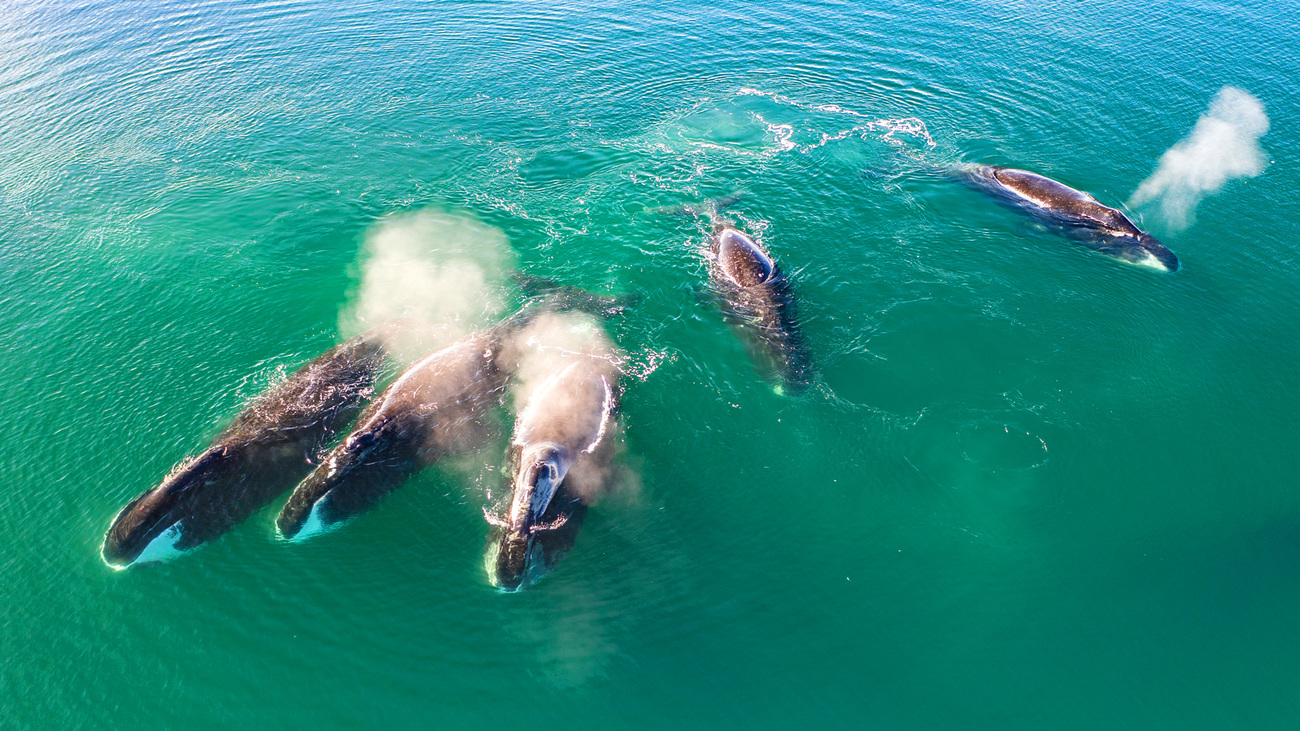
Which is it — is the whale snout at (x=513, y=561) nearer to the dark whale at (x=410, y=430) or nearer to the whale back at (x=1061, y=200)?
the dark whale at (x=410, y=430)

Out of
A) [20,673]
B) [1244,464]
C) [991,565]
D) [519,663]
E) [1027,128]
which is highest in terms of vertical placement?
[1027,128]

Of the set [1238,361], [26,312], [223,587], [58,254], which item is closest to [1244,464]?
[1238,361]

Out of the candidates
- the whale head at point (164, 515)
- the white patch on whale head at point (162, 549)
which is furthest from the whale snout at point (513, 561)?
the white patch on whale head at point (162, 549)

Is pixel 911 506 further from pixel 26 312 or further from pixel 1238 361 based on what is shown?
pixel 26 312

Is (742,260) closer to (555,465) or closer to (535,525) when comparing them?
(555,465)

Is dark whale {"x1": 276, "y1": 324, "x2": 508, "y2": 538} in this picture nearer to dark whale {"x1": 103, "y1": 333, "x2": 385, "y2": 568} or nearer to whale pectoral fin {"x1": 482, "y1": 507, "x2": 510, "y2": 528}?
dark whale {"x1": 103, "y1": 333, "x2": 385, "y2": 568}

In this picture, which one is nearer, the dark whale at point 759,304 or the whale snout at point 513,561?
the whale snout at point 513,561

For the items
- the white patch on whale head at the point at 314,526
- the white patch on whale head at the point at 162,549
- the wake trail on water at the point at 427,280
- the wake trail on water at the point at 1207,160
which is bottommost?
the white patch on whale head at the point at 162,549
